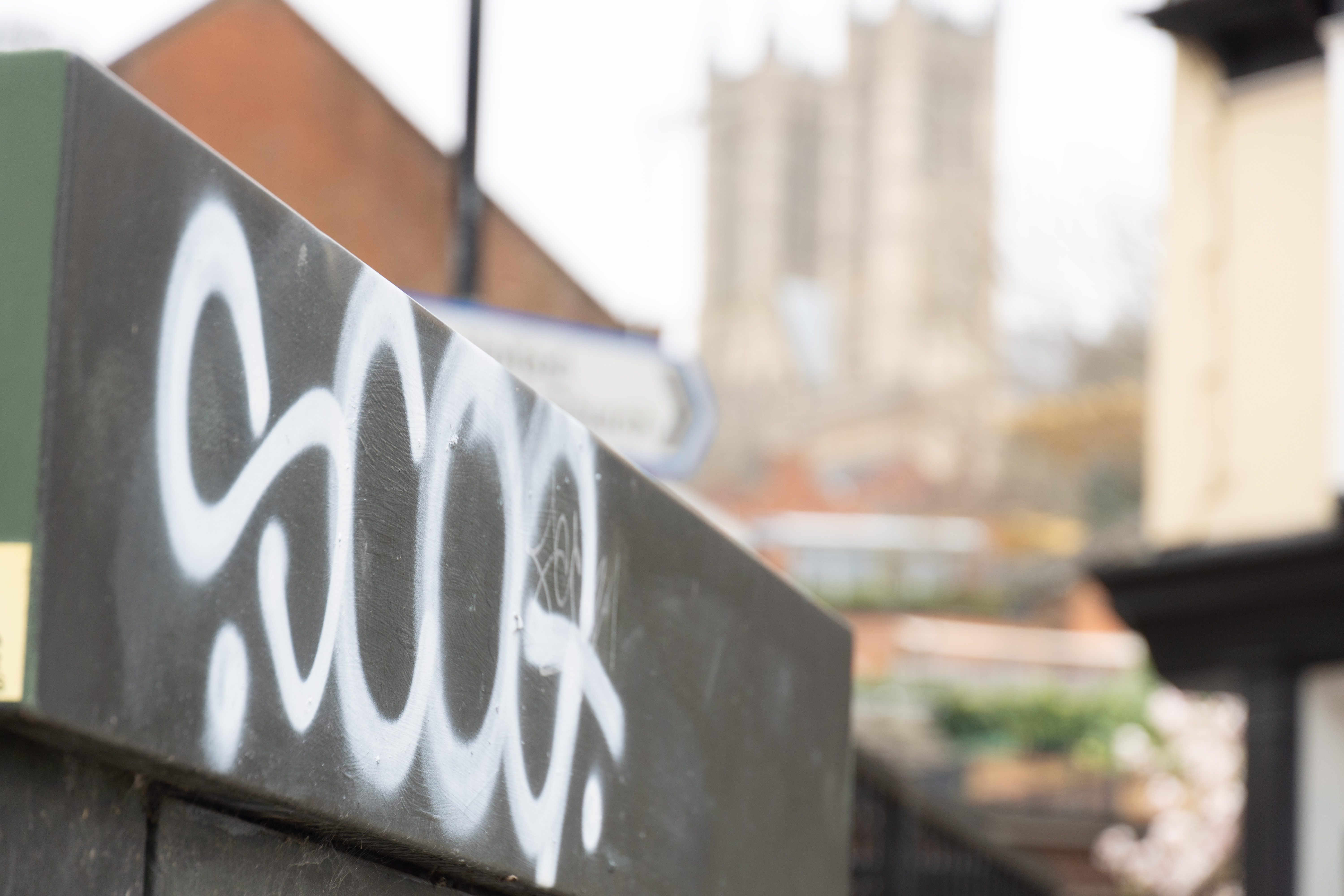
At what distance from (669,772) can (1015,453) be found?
3340 centimetres

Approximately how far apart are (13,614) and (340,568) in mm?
449

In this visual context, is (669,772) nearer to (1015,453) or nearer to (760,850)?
(760,850)

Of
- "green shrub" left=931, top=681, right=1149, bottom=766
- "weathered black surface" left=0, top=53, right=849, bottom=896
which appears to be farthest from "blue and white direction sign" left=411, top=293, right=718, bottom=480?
"green shrub" left=931, top=681, right=1149, bottom=766

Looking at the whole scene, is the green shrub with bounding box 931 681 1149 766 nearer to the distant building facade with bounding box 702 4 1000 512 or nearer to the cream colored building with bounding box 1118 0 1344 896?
the cream colored building with bounding box 1118 0 1344 896

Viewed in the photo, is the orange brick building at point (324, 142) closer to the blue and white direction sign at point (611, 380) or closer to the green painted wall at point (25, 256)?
the blue and white direction sign at point (611, 380)

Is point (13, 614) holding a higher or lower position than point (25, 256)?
lower

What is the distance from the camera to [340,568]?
165cm

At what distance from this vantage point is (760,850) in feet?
9.34

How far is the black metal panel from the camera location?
8.47 meters

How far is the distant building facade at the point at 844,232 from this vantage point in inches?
2827

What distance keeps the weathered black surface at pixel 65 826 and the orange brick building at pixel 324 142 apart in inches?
291

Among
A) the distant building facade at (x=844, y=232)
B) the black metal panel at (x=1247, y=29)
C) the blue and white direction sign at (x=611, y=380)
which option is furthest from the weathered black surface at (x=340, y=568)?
the distant building facade at (x=844, y=232)

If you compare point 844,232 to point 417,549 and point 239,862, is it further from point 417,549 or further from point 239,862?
point 239,862

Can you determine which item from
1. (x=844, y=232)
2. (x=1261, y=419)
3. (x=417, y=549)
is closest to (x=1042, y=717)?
(x=1261, y=419)
